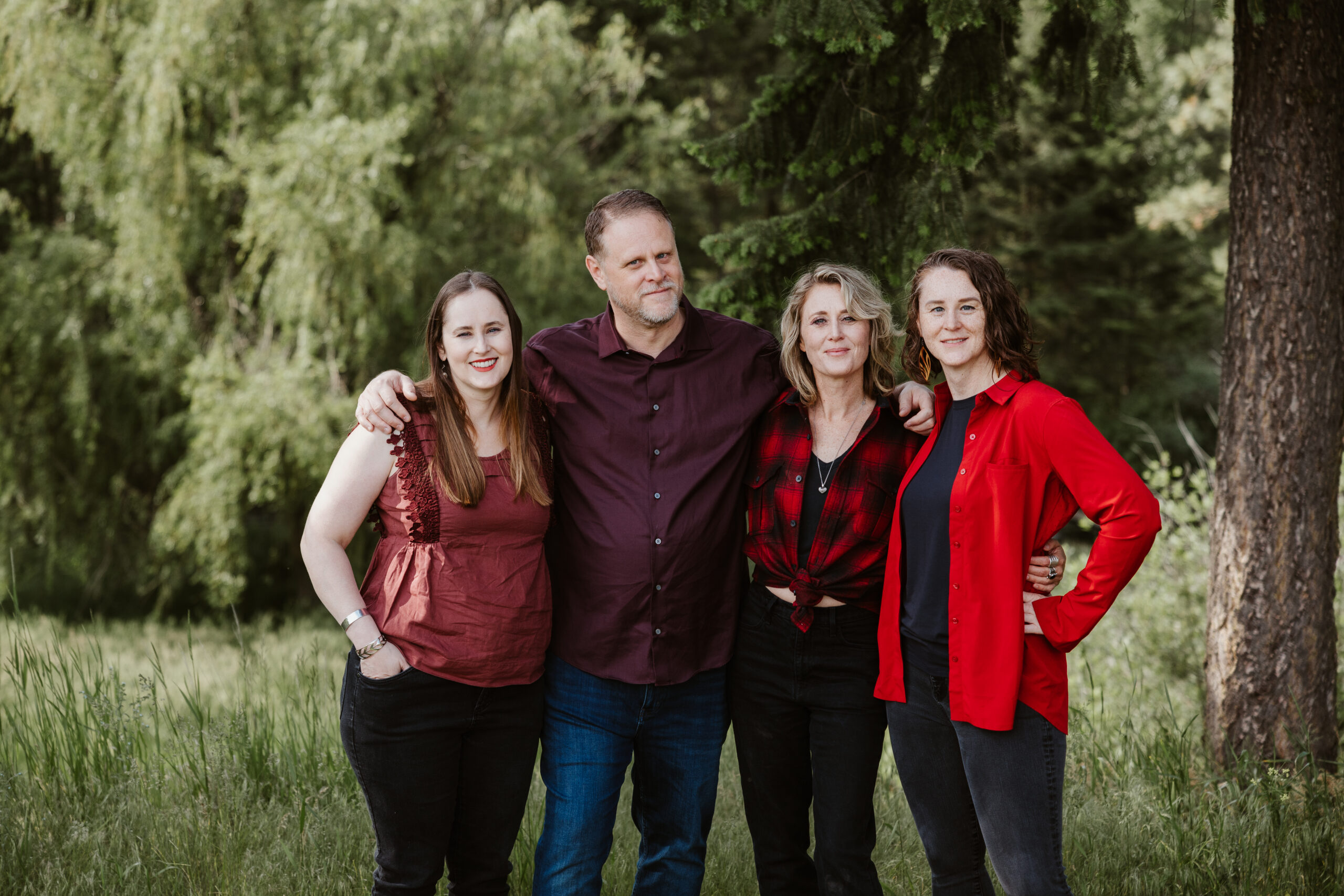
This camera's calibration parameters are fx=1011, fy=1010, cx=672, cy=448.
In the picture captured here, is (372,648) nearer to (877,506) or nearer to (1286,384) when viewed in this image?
(877,506)

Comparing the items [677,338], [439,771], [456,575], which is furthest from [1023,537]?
[439,771]

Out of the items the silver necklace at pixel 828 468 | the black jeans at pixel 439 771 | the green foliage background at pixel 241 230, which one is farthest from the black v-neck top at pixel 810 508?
the green foliage background at pixel 241 230

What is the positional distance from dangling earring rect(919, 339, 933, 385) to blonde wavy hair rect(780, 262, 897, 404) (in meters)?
0.11

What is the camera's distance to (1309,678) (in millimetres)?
3975

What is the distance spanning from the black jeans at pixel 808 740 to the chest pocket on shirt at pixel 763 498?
0.60ft

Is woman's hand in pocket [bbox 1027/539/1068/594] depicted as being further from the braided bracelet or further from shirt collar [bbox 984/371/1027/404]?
the braided bracelet

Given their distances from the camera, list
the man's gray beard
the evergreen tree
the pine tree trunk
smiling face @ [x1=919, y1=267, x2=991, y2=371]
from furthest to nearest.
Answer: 1. the evergreen tree
2. the pine tree trunk
3. the man's gray beard
4. smiling face @ [x1=919, y1=267, x2=991, y2=371]

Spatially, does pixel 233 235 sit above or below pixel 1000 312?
above

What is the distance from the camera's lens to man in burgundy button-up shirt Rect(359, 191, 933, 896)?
2.87 metres

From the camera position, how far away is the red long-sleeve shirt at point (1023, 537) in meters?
2.30

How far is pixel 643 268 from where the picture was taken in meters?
2.98

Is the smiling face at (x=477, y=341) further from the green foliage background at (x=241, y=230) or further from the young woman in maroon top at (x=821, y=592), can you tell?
the green foliage background at (x=241, y=230)

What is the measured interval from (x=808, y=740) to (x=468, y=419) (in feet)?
4.27

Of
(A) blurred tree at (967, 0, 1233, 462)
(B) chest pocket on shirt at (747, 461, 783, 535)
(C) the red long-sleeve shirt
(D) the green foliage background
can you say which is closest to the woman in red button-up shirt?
(C) the red long-sleeve shirt
